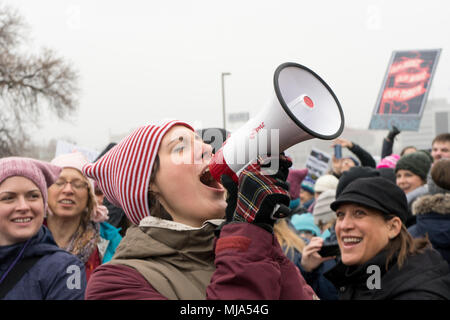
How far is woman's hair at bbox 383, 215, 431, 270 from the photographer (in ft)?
8.22

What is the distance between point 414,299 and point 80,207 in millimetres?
2405

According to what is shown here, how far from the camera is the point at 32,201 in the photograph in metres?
2.78

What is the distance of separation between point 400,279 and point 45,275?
5.83ft

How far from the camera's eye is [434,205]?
126 inches

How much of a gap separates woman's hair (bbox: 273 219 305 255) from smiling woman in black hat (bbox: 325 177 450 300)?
31.8 inches

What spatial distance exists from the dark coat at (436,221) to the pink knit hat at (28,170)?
240 cm

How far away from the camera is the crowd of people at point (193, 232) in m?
1.51

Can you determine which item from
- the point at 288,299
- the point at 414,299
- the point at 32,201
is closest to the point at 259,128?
the point at 288,299

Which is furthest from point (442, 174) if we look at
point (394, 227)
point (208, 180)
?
point (208, 180)

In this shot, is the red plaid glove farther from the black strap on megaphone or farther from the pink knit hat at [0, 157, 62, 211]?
the pink knit hat at [0, 157, 62, 211]

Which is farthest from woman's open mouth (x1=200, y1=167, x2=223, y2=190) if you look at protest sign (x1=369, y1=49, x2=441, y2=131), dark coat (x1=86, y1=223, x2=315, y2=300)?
protest sign (x1=369, y1=49, x2=441, y2=131)

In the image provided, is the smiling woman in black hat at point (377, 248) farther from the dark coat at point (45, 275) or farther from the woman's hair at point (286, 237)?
the dark coat at point (45, 275)

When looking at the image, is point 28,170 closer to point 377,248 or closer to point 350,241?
point 350,241
